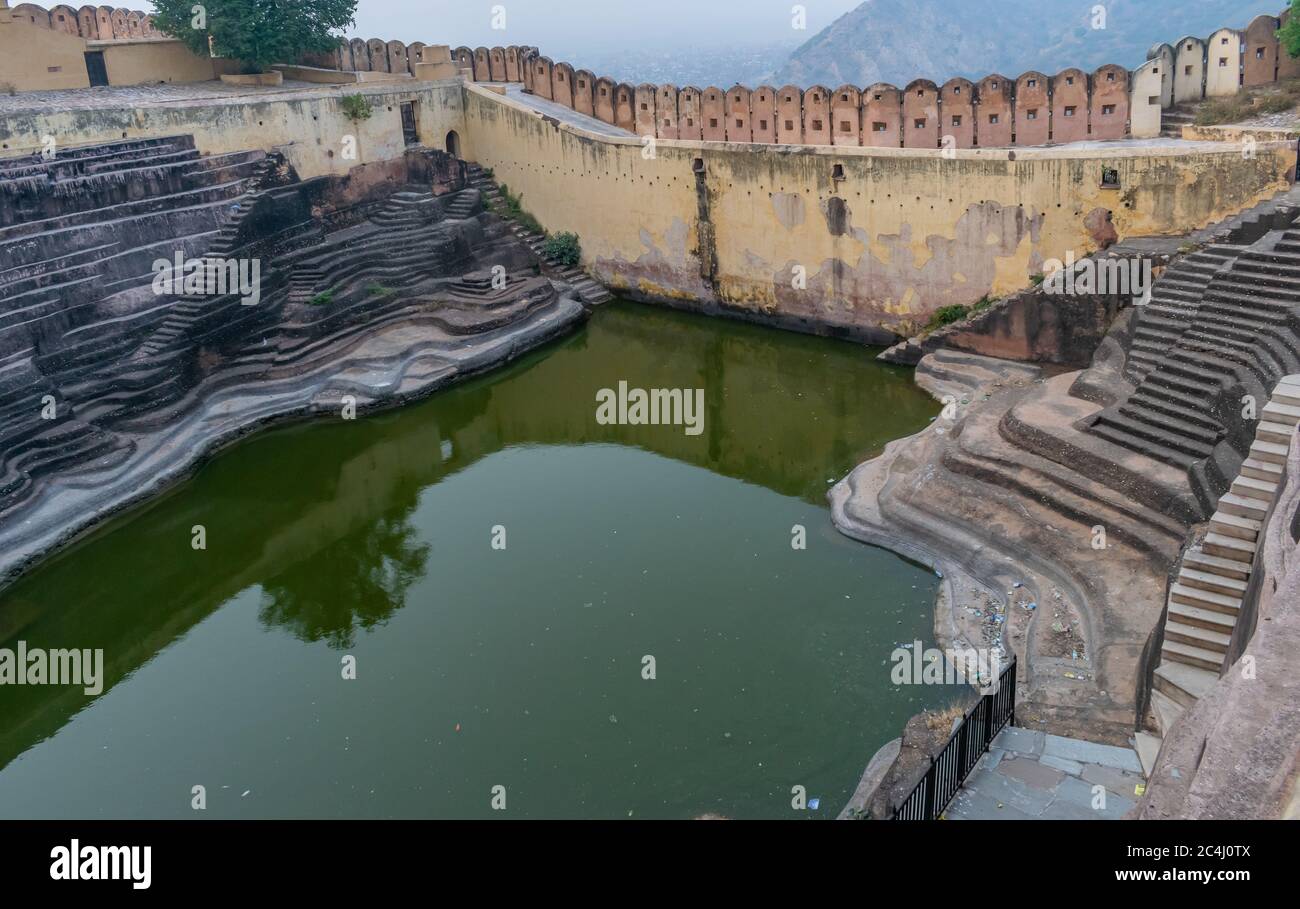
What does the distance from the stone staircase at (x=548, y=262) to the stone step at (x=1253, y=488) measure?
9.19m

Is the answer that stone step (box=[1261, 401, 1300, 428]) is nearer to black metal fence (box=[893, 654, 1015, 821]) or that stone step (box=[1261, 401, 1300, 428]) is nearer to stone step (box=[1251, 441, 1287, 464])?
stone step (box=[1251, 441, 1287, 464])

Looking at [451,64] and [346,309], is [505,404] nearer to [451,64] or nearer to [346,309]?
[346,309]

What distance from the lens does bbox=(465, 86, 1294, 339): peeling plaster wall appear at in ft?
34.5

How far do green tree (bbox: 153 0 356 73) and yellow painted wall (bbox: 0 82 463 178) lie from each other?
0.59m

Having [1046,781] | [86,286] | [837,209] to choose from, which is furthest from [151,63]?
[1046,781]

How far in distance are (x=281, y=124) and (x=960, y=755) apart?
1096cm

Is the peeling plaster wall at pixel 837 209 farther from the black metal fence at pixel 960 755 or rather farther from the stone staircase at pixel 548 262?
the black metal fence at pixel 960 755

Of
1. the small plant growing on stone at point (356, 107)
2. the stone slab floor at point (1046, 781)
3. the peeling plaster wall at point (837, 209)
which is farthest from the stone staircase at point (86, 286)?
the stone slab floor at point (1046, 781)

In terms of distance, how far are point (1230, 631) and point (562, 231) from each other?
1053 cm

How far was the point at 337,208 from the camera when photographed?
13.9 metres

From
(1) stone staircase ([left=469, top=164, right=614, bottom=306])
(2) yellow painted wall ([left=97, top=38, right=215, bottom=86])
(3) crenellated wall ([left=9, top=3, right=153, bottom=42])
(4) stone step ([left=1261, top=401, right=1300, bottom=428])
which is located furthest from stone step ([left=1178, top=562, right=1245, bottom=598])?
Result: (3) crenellated wall ([left=9, top=3, right=153, bottom=42])

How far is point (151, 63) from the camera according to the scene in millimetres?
15227

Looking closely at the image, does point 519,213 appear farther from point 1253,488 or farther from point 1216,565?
point 1216,565

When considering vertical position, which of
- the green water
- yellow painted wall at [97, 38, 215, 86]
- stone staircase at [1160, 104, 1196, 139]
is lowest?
the green water
